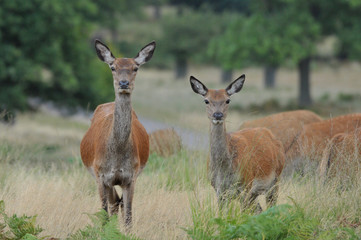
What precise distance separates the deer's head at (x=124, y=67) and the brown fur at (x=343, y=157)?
2465mm

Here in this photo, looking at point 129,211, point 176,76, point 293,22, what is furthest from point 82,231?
point 176,76

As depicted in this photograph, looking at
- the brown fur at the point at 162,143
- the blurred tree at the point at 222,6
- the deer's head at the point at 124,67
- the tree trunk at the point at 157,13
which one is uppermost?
the tree trunk at the point at 157,13

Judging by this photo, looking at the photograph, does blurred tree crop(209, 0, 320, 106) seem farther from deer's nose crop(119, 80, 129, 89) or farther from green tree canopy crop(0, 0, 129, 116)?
deer's nose crop(119, 80, 129, 89)

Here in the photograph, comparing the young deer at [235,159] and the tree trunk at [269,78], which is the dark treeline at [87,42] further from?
the young deer at [235,159]

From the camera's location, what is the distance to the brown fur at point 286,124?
9953mm

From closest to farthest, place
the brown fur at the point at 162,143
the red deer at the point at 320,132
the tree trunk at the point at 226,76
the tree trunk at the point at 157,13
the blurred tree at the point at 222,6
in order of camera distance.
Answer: the red deer at the point at 320,132 → the brown fur at the point at 162,143 → the tree trunk at the point at 226,76 → the blurred tree at the point at 222,6 → the tree trunk at the point at 157,13

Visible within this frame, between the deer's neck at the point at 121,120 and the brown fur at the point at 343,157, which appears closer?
the deer's neck at the point at 121,120

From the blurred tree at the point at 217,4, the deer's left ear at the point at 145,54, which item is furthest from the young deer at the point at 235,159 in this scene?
the blurred tree at the point at 217,4

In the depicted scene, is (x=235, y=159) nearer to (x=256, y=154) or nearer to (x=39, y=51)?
(x=256, y=154)

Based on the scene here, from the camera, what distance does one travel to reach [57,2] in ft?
71.4

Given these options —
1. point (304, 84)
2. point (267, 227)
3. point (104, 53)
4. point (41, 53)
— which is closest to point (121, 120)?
point (104, 53)

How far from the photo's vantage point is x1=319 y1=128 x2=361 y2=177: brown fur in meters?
6.99

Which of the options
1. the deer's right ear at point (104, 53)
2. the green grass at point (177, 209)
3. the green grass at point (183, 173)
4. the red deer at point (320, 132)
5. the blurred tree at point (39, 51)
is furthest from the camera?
the blurred tree at point (39, 51)

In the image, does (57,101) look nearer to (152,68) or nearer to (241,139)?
(241,139)
